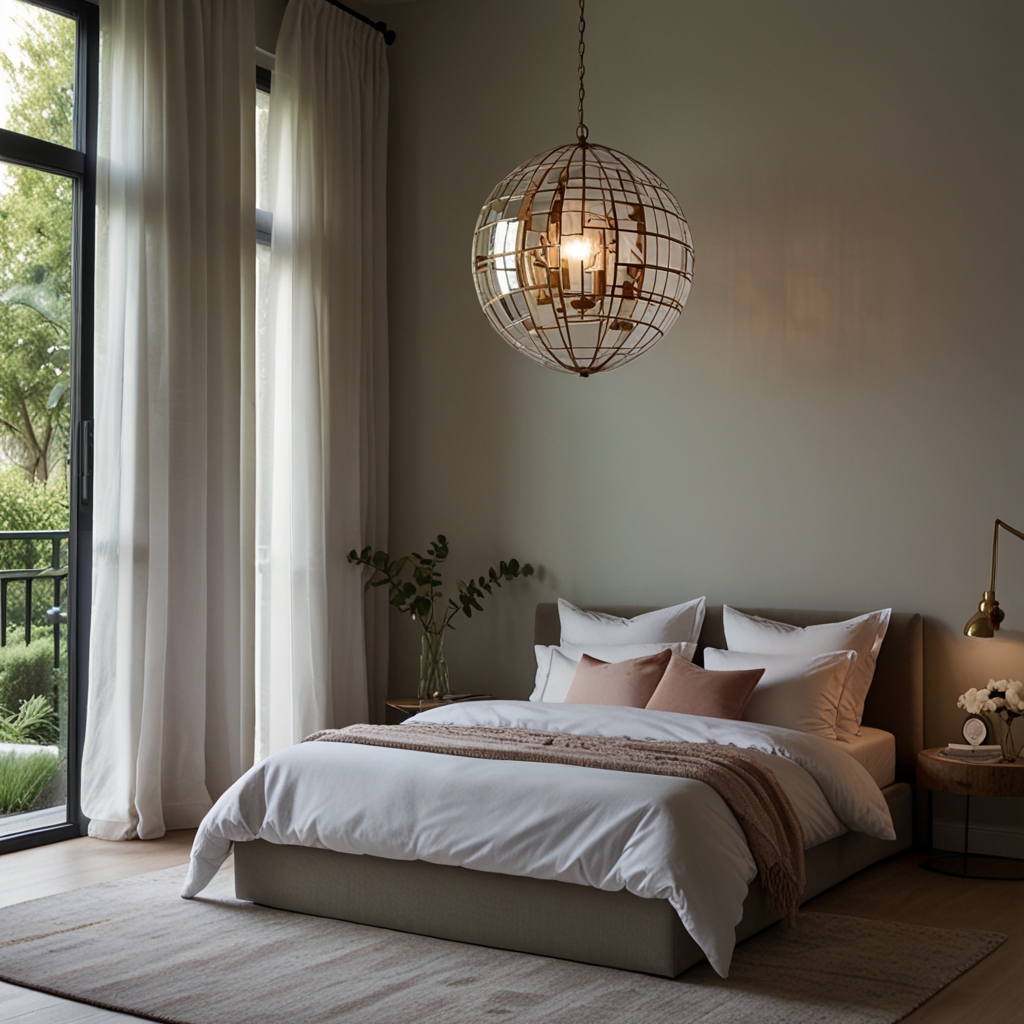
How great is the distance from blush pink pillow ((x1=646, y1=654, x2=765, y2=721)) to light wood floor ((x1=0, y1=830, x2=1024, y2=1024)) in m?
0.70

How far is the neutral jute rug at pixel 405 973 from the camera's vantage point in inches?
113

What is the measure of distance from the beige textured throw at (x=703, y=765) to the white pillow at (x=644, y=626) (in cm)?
112

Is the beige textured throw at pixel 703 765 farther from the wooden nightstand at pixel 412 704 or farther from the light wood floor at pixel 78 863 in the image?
the wooden nightstand at pixel 412 704

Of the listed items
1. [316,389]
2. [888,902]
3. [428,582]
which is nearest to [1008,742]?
[888,902]

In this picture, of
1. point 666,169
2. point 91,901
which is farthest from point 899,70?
point 91,901

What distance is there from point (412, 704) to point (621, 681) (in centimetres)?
126

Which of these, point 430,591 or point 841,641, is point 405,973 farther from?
point 430,591

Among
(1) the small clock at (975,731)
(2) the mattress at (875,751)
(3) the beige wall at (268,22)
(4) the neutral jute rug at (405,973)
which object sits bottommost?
(4) the neutral jute rug at (405,973)

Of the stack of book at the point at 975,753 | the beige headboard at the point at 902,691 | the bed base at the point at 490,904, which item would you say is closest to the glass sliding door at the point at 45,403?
the bed base at the point at 490,904

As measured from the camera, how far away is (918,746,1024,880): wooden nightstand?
420cm

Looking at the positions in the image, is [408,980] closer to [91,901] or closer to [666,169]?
[91,901]

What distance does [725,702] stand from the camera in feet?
14.0

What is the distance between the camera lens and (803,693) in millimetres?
4387

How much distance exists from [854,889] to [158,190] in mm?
3617
